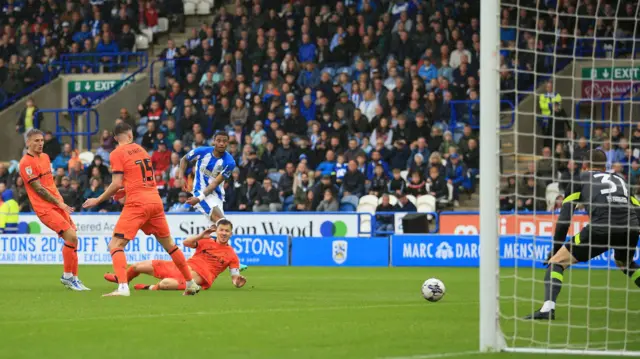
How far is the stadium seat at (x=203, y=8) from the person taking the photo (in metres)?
36.7

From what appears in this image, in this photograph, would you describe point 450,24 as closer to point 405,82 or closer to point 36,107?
point 405,82

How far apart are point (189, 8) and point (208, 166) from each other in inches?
819

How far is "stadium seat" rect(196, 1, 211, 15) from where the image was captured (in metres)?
36.7

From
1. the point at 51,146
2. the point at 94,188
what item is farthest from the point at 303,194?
the point at 51,146

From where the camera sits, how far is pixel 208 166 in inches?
672

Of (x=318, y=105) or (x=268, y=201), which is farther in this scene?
(x=318, y=105)

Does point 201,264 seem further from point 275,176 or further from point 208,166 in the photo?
point 275,176

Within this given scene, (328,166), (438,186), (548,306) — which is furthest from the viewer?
(328,166)

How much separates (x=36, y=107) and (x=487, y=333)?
1071 inches

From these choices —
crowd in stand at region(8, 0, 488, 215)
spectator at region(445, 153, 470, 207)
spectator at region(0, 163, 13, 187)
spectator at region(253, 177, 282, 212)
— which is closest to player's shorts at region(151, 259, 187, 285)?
crowd in stand at region(8, 0, 488, 215)

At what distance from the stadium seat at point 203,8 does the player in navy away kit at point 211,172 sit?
66.1 feet

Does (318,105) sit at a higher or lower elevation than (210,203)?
higher

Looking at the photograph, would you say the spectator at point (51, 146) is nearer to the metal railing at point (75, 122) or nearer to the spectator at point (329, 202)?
the metal railing at point (75, 122)

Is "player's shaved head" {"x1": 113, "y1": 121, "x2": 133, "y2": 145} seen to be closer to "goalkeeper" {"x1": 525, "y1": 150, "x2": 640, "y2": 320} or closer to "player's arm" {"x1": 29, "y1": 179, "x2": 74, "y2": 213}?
"player's arm" {"x1": 29, "y1": 179, "x2": 74, "y2": 213}
